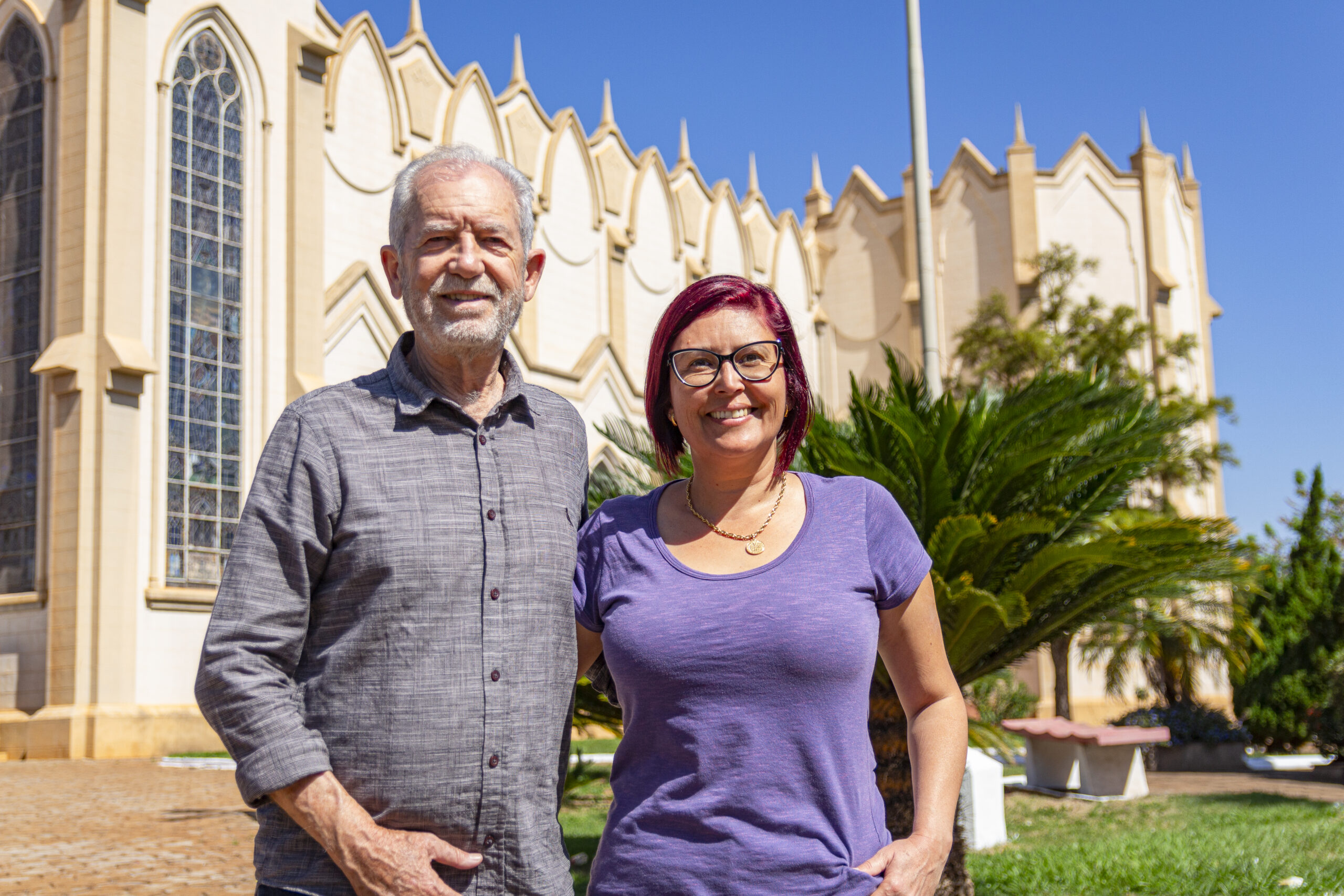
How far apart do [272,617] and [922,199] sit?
970 centimetres

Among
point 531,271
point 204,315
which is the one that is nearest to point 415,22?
point 204,315

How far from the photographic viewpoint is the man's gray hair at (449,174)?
7.78 feet

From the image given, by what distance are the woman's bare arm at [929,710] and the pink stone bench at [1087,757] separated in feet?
43.4

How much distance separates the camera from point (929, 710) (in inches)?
95.0

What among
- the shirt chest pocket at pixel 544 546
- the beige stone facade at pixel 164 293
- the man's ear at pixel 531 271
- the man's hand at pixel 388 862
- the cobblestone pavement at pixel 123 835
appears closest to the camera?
the man's hand at pixel 388 862

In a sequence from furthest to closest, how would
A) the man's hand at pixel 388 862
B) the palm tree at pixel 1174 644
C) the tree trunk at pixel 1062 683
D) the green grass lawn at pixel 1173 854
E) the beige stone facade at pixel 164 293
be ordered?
the tree trunk at pixel 1062 683, the beige stone facade at pixel 164 293, the palm tree at pixel 1174 644, the green grass lawn at pixel 1173 854, the man's hand at pixel 388 862

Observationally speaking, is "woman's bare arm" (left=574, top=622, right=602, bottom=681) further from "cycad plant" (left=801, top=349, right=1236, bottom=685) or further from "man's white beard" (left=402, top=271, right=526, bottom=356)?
"cycad plant" (left=801, top=349, right=1236, bottom=685)

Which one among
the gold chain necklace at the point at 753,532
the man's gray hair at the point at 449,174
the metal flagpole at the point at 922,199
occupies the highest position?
the metal flagpole at the point at 922,199

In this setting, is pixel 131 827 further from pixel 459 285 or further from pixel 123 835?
pixel 459 285

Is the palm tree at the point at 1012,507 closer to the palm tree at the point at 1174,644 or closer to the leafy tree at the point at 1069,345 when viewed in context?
the palm tree at the point at 1174,644

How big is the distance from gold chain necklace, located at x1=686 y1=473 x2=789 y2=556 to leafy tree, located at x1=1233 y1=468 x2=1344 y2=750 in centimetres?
1975

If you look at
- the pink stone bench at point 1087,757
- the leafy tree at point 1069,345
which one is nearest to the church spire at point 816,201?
the leafy tree at point 1069,345

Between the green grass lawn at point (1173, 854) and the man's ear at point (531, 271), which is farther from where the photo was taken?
the green grass lawn at point (1173, 854)

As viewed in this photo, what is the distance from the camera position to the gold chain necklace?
236cm
